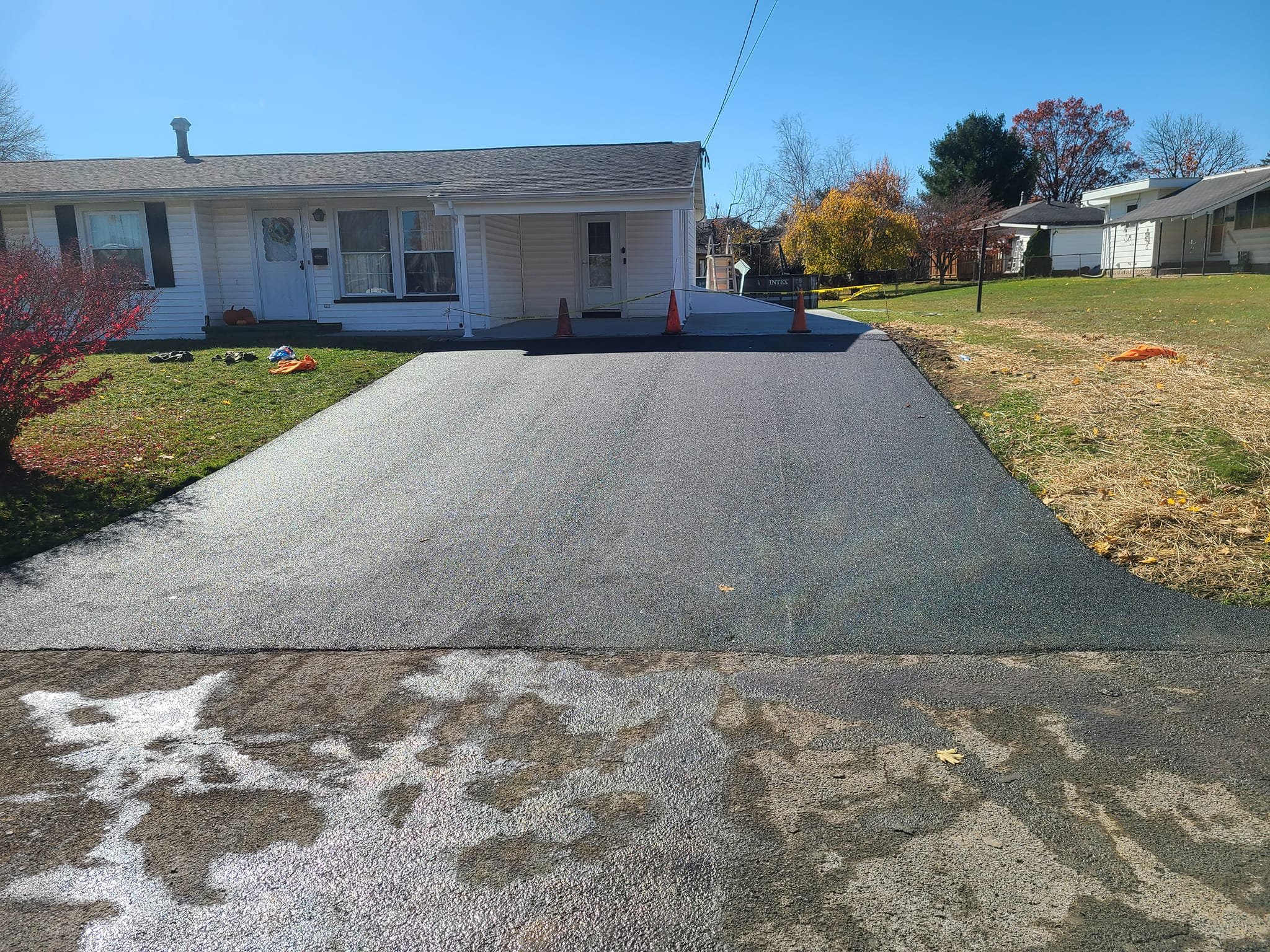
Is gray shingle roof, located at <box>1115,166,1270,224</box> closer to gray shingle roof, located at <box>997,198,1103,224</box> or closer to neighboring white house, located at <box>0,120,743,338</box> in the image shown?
gray shingle roof, located at <box>997,198,1103,224</box>

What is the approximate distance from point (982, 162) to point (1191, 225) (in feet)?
53.9

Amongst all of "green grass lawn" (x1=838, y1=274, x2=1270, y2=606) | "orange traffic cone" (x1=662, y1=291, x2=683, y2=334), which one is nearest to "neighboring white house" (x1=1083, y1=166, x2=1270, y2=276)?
"green grass lawn" (x1=838, y1=274, x2=1270, y2=606)

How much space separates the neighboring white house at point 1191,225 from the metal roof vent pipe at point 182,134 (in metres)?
32.3

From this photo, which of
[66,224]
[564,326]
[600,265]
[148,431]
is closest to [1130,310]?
[600,265]

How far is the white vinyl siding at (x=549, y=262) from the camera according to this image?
1988cm

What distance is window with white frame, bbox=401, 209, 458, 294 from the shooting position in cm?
1819

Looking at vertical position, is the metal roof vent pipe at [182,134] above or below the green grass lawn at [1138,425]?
above

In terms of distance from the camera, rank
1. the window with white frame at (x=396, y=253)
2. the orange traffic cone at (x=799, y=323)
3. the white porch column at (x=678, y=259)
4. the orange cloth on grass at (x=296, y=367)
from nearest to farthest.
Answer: the orange cloth on grass at (x=296, y=367)
the orange traffic cone at (x=799, y=323)
the white porch column at (x=678, y=259)
the window with white frame at (x=396, y=253)

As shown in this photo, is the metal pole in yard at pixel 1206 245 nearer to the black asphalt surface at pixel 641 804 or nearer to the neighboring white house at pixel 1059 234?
the neighboring white house at pixel 1059 234

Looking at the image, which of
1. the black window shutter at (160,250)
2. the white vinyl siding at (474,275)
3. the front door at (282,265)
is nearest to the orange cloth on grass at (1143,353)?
the white vinyl siding at (474,275)

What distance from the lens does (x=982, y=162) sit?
51781mm

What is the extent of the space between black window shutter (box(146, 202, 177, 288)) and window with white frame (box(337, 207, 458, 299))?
128 inches

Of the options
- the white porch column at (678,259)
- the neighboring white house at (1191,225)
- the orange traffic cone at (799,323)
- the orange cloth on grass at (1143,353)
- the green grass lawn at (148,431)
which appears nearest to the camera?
the green grass lawn at (148,431)

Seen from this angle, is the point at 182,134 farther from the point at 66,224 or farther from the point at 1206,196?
the point at 1206,196
